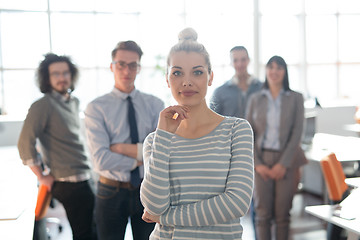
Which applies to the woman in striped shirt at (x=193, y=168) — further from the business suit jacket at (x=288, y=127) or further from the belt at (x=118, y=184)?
the business suit jacket at (x=288, y=127)

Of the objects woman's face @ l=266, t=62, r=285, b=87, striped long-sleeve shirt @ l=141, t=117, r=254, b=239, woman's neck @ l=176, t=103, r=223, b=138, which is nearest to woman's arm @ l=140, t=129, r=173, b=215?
striped long-sleeve shirt @ l=141, t=117, r=254, b=239

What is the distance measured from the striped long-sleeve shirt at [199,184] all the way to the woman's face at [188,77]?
0.16 meters

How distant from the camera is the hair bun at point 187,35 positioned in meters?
1.61

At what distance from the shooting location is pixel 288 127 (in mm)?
3217

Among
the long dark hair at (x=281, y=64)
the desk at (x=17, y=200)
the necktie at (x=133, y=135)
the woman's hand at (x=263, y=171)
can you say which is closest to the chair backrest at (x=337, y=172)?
the woman's hand at (x=263, y=171)

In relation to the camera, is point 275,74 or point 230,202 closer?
point 230,202

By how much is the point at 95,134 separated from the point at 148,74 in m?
5.83

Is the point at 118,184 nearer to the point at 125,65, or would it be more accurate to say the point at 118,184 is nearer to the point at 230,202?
the point at 125,65

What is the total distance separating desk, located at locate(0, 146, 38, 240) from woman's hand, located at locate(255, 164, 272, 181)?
169 centimetres

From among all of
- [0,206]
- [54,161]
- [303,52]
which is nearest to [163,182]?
[0,206]

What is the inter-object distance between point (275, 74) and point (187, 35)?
1777mm

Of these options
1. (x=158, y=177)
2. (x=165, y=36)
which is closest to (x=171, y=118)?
(x=158, y=177)

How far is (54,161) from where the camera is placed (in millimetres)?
2982

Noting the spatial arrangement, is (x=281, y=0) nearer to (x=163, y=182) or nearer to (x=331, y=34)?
(x=331, y=34)
